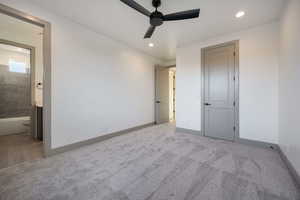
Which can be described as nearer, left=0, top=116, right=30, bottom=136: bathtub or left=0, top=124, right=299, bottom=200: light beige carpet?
left=0, top=124, right=299, bottom=200: light beige carpet

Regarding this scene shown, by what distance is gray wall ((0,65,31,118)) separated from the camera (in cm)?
418

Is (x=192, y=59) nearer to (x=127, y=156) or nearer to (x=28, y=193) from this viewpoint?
(x=127, y=156)

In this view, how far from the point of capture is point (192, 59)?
4023 millimetres

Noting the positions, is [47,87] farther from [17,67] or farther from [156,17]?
[17,67]

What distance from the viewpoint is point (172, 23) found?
2916 millimetres

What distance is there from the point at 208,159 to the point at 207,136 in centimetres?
147

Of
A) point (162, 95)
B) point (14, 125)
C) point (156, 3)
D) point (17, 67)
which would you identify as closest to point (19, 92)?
point (17, 67)

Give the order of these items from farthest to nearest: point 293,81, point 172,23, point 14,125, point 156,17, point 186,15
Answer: point 14,125
point 172,23
point 156,17
point 186,15
point 293,81

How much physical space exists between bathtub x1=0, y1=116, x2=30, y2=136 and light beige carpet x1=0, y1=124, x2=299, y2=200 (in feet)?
8.45

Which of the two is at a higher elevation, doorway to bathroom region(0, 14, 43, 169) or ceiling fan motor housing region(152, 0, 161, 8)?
ceiling fan motor housing region(152, 0, 161, 8)

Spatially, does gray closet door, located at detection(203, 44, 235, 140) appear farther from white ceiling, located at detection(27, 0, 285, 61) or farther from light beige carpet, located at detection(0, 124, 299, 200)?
light beige carpet, located at detection(0, 124, 299, 200)

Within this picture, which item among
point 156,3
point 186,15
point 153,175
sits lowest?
point 153,175

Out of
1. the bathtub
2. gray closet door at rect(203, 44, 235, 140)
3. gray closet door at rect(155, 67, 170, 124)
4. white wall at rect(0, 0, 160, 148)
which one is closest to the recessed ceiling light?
gray closet door at rect(203, 44, 235, 140)

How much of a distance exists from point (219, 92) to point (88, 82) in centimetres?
338
